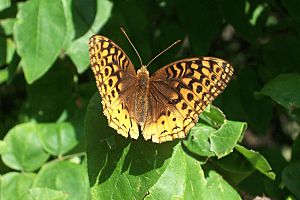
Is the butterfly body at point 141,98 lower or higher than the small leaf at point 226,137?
higher

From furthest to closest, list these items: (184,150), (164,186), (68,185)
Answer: (68,185) < (184,150) < (164,186)

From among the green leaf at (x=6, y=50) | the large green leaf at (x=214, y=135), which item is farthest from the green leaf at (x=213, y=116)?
the green leaf at (x=6, y=50)

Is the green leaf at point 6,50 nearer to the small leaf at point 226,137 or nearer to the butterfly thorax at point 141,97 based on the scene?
the butterfly thorax at point 141,97

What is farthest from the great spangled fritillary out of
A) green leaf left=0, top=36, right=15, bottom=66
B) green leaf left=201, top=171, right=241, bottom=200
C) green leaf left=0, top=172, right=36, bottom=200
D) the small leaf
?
green leaf left=0, top=36, right=15, bottom=66

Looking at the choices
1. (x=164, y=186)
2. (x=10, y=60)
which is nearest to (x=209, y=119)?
(x=164, y=186)

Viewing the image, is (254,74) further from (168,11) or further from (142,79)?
(142,79)

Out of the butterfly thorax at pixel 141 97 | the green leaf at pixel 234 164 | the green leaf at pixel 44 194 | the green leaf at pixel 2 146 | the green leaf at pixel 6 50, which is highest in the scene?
the butterfly thorax at pixel 141 97

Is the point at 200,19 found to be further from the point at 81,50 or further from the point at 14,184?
the point at 14,184
